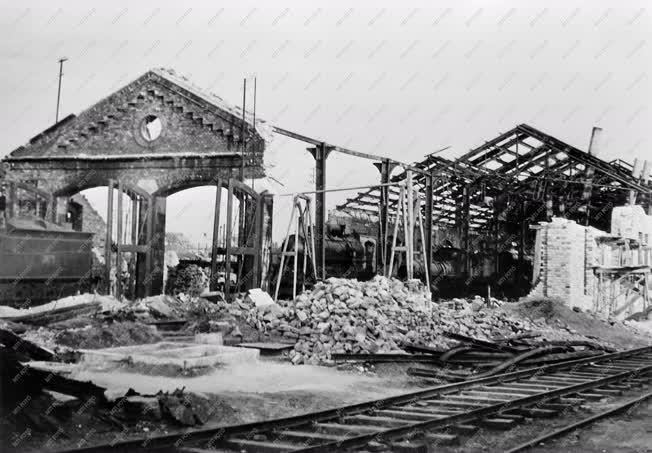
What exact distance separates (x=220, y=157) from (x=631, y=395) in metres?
13.7

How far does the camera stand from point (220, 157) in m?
19.9

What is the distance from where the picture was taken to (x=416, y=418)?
6746 millimetres

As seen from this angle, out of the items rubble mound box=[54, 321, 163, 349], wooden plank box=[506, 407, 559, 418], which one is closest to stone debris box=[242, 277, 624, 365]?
rubble mound box=[54, 321, 163, 349]

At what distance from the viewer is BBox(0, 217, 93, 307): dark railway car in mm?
14836

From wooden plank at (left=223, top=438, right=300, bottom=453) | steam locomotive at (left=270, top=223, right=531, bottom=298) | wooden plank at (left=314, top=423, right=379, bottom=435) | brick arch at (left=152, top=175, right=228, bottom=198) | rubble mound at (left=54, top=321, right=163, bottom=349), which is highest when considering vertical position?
brick arch at (left=152, top=175, right=228, bottom=198)

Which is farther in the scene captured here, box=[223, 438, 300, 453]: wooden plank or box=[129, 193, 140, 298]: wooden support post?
box=[129, 193, 140, 298]: wooden support post

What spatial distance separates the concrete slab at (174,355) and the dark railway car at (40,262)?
5.87 meters

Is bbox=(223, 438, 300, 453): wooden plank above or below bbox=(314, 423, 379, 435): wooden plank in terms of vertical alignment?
above

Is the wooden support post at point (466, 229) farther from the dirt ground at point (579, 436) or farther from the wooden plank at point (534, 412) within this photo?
the wooden plank at point (534, 412)

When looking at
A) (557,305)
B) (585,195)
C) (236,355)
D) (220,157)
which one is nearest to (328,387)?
(236,355)

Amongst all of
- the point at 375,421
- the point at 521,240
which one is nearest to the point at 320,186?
the point at 375,421

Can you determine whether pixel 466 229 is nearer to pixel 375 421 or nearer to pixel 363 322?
pixel 363 322

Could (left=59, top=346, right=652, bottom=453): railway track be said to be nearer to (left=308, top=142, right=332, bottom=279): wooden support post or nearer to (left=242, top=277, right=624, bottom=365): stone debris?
(left=242, top=277, right=624, bottom=365): stone debris

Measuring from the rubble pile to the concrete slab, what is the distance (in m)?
1.00
